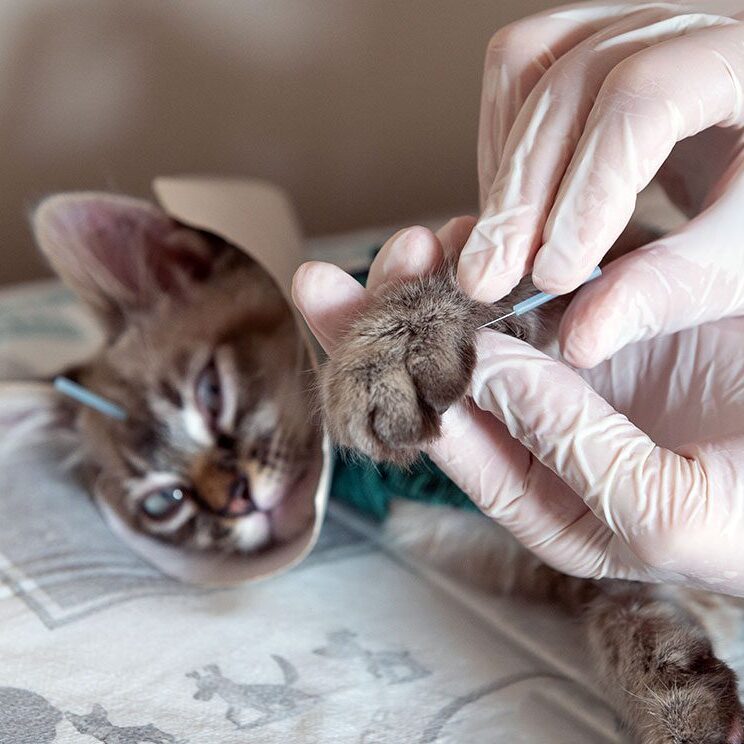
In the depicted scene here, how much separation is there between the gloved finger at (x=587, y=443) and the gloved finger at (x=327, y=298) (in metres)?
0.13

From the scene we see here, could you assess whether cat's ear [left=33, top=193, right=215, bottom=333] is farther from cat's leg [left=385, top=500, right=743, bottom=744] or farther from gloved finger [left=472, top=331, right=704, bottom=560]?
gloved finger [left=472, top=331, right=704, bottom=560]

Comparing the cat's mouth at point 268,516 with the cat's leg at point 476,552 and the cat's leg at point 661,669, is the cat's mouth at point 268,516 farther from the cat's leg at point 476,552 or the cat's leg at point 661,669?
the cat's leg at point 661,669

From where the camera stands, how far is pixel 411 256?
818 mm

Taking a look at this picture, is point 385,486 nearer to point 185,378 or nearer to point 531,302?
point 185,378

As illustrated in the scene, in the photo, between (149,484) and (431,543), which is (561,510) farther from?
(149,484)

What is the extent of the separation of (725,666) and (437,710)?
30cm

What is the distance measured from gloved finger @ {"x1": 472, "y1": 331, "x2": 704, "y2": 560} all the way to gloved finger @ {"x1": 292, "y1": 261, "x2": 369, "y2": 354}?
129 mm

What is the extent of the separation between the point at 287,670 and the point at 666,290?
56cm

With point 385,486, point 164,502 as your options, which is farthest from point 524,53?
point 164,502

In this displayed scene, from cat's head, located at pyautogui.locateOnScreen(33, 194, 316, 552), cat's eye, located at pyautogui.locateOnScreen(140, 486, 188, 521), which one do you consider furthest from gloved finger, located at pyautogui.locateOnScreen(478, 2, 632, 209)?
cat's eye, located at pyautogui.locateOnScreen(140, 486, 188, 521)

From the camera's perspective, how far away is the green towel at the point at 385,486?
45.2 inches

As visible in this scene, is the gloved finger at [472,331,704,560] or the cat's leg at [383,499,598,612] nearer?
the gloved finger at [472,331,704,560]

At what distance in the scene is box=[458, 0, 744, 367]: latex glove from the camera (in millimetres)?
761

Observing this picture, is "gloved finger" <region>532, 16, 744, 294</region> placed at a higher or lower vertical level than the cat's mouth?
higher
